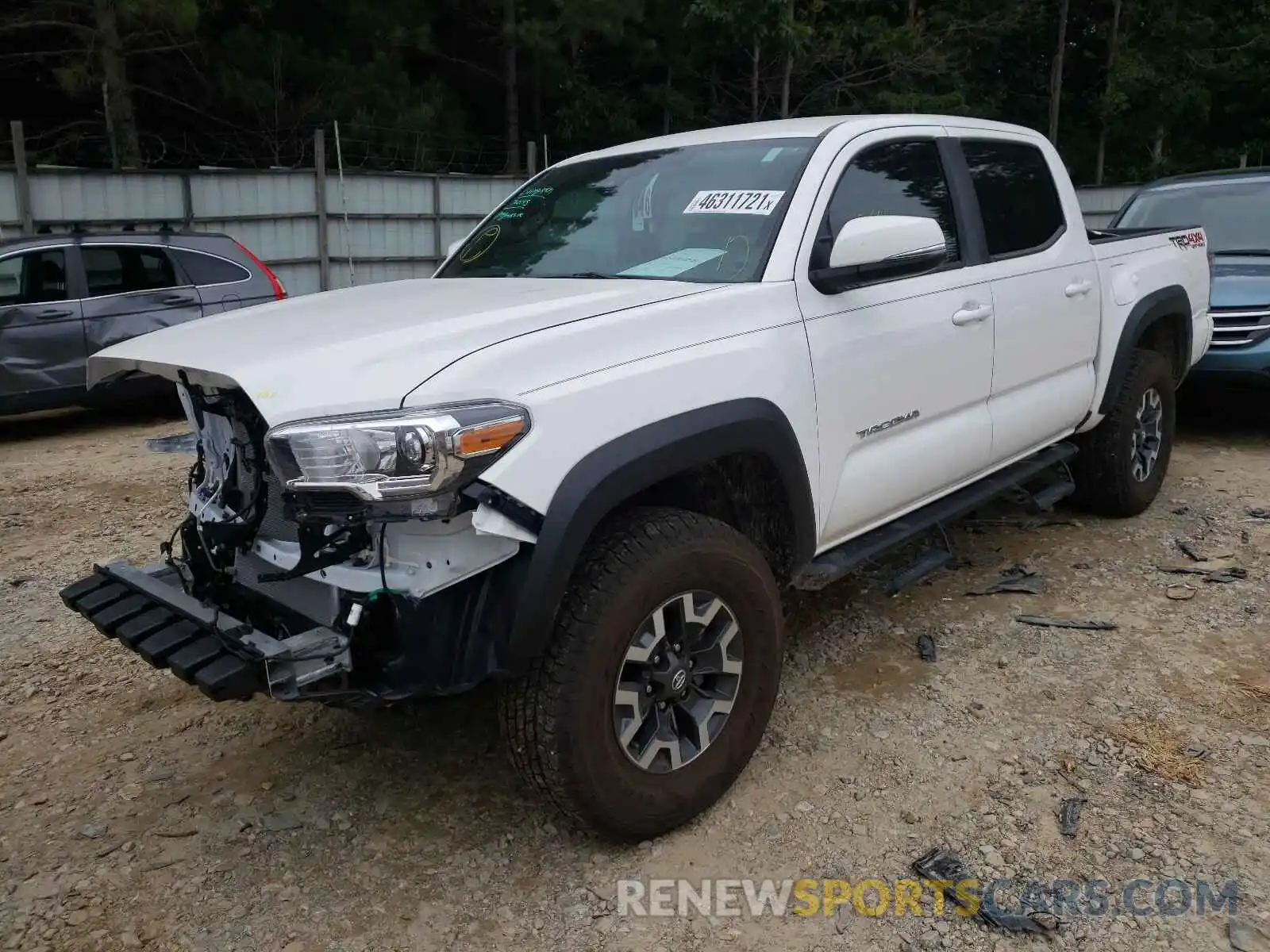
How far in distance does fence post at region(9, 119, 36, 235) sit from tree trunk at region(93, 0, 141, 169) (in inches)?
122

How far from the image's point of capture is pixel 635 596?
259 cm

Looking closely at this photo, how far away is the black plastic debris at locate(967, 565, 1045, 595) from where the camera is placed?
457 cm

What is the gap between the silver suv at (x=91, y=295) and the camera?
797 cm

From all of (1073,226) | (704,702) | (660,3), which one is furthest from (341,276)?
(704,702)

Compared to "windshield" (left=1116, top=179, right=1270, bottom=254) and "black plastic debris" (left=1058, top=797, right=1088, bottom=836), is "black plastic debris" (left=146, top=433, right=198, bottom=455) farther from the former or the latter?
"windshield" (left=1116, top=179, right=1270, bottom=254)

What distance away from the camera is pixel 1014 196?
14.4 ft

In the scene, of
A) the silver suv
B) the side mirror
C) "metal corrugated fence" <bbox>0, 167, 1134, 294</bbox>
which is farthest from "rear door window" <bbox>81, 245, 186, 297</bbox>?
the side mirror

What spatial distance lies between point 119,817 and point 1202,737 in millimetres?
3328

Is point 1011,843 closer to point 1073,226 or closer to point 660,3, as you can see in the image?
point 1073,226

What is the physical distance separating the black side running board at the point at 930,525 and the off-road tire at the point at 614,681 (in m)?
0.48

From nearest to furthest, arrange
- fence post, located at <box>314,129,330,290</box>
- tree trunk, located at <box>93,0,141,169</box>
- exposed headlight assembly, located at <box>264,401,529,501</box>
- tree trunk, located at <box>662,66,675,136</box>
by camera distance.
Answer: exposed headlight assembly, located at <box>264,401,529,501</box>, fence post, located at <box>314,129,330,290</box>, tree trunk, located at <box>93,0,141,169</box>, tree trunk, located at <box>662,66,675,136</box>

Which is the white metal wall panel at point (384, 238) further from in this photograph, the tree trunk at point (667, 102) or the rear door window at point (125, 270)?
the tree trunk at point (667, 102)

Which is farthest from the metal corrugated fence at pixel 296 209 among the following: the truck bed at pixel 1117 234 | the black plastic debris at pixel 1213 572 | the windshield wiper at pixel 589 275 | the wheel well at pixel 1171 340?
the black plastic debris at pixel 1213 572

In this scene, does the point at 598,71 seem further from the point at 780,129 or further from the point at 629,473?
the point at 629,473
